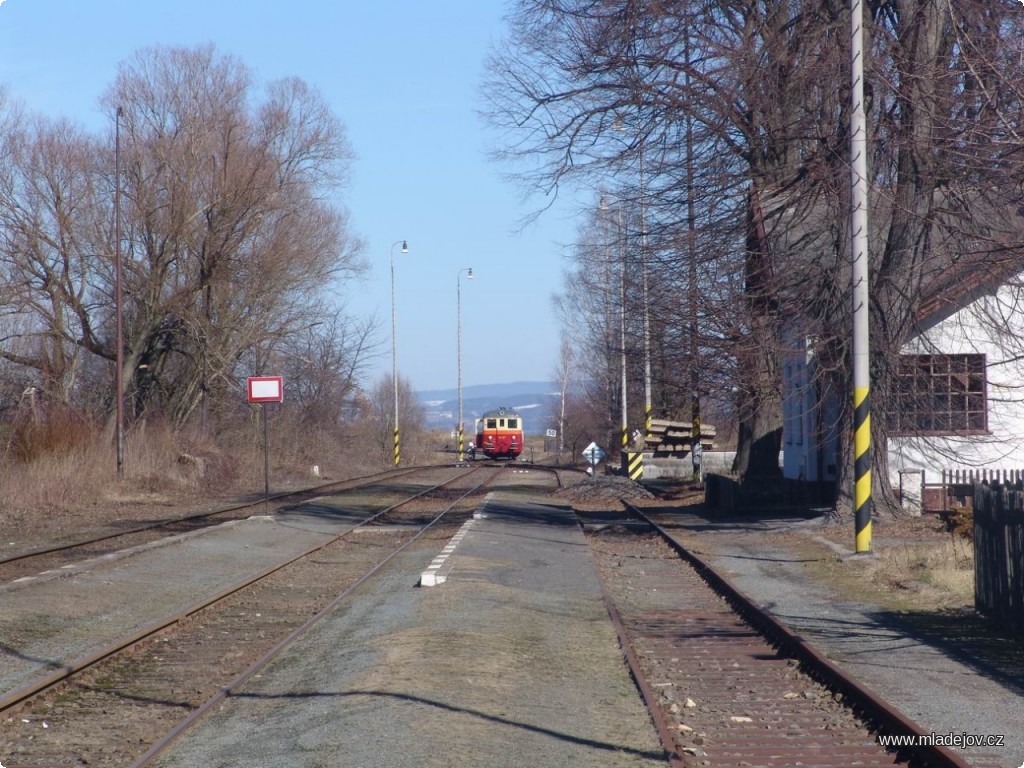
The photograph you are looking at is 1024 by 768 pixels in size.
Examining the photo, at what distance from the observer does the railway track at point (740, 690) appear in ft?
21.7

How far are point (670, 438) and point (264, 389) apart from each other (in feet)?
77.2

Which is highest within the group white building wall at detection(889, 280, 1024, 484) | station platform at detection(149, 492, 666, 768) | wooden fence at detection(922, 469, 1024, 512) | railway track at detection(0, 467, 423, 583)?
white building wall at detection(889, 280, 1024, 484)

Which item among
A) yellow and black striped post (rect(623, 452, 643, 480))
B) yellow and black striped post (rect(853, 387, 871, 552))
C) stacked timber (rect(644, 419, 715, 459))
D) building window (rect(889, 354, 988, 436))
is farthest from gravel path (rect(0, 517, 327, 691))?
stacked timber (rect(644, 419, 715, 459))

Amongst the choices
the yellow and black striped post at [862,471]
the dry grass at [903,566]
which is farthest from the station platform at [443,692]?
the yellow and black striped post at [862,471]

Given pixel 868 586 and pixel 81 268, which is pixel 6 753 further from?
pixel 81 268

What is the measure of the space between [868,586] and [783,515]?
33.2 ft

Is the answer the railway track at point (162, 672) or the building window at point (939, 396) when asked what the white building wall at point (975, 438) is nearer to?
the building window at point (939, 396)

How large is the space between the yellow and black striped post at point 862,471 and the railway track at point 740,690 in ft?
9.50

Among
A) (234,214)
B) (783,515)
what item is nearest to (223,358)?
(234,214)

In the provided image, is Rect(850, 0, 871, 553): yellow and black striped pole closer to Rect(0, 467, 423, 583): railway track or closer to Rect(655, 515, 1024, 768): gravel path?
Rect(655, 515, 1024, 768): gravel path

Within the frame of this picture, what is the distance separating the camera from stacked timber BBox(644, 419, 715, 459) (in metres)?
42.0

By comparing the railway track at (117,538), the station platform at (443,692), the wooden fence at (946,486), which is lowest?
the railway track at (117,538)

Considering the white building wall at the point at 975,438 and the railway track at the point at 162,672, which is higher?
the white building wall at the point at 975,438

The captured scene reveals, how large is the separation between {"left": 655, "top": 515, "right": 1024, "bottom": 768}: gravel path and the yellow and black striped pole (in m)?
0.95
